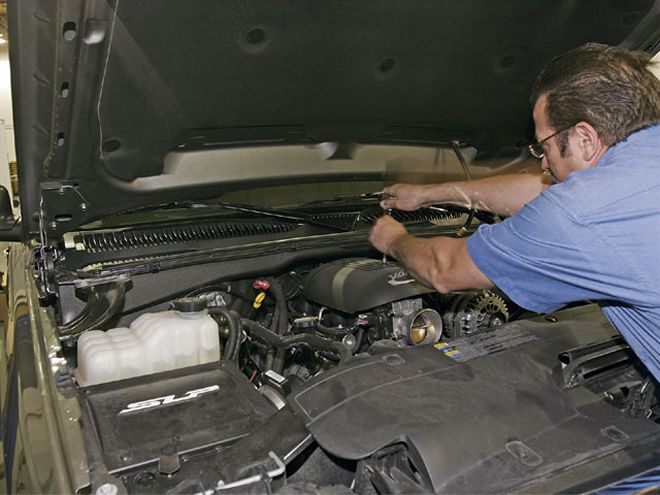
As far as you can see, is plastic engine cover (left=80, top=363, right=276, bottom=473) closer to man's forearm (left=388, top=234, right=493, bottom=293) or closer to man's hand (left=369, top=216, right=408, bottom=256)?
man's forearm (left=388, top=234, right=493, bottom=293)

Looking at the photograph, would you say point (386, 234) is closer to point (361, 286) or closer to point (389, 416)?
point (361, 286)

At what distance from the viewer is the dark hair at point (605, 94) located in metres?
1.33

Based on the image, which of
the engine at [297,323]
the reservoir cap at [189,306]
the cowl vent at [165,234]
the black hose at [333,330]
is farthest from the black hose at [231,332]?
the cowl vent at [165,234]

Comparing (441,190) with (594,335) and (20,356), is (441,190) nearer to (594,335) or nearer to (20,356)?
(594,335)

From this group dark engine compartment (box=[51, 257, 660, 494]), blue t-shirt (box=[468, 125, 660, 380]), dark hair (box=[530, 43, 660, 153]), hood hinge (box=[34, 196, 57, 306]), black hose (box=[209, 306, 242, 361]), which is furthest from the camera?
hood hinge (box=[34, 196, 57, 306])

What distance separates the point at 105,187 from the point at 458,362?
1.10 m

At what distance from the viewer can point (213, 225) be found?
200 centimetres

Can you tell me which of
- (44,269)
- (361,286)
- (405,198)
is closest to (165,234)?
(44,269)

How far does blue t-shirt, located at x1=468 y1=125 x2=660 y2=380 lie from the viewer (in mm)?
1223

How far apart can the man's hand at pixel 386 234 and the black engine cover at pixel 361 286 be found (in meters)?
0.07

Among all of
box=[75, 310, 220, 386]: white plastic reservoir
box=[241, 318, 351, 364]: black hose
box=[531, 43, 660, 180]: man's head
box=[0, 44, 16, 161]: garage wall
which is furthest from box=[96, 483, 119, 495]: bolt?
box=[0, 44, 16, 161]: garage wall

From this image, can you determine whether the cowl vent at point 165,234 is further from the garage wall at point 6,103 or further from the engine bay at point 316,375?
the garage wall at point 6,103

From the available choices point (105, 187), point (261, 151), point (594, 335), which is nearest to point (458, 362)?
point (594, 335)

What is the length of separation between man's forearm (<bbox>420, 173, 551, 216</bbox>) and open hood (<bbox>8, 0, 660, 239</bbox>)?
222mm
